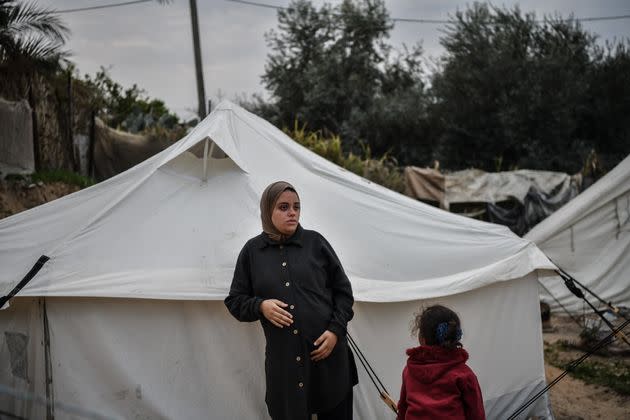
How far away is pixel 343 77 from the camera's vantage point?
68.6ft

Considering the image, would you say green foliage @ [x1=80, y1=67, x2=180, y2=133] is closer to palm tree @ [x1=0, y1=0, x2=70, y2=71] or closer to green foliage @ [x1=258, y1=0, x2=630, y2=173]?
palm tree @ [x1=0, y1=0, x2=70, y2=71]

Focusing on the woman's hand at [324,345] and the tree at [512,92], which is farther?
the tree at [512,92]

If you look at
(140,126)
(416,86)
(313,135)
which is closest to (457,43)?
(416,86)

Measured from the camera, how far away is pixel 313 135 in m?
10.9

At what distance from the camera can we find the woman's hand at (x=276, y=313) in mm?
2492

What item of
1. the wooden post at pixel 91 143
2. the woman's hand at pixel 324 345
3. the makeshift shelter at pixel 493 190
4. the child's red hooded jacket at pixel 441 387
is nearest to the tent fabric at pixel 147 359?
the woman's hand at pixel 324 345

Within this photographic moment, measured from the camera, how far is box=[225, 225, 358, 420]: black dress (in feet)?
8.41

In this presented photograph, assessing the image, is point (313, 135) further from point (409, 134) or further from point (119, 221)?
point (409, 134)

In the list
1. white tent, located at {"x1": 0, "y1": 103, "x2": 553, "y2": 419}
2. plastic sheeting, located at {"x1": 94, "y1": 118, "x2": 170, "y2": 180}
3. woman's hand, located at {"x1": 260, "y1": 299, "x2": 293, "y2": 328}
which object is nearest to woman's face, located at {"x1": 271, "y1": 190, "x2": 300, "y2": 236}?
woman's hand, located at {"x1": 260, "y1": 299, "x2": 293, "y2": 328}

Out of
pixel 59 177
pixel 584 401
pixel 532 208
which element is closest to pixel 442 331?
pixel 584 401

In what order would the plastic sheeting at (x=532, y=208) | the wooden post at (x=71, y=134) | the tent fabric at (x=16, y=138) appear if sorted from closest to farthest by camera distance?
the tent fabric at (x=16, y=138) < the wooden post at (x=71, y=134) < the plastic sheeting at (x=532, y=208)

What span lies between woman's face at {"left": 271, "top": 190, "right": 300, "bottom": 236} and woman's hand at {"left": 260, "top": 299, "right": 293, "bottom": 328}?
0.36m

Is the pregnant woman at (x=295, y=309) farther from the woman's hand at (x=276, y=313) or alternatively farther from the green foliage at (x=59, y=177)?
the green foliage at (x=59, y=177)

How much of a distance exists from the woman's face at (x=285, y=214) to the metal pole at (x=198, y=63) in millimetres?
6650
